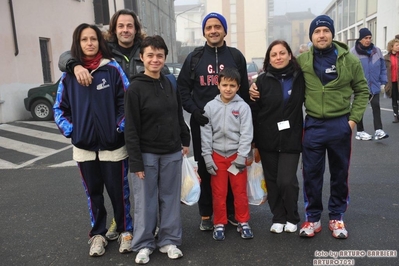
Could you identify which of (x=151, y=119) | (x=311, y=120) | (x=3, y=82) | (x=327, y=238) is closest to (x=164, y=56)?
(x=151, y=119)

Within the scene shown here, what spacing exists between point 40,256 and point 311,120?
2.74m

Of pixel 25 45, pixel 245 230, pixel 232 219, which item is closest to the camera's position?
pixel 245 230

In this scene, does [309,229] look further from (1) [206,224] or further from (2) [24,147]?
(2) [24,147]

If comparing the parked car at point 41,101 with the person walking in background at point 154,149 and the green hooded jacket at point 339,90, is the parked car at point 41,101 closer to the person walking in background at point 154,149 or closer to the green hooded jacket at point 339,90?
the person walking in background at point 154,149

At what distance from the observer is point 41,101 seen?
12.5m

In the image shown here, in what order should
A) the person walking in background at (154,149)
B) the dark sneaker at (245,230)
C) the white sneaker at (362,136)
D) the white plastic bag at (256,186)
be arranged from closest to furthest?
the person walking in background at (154,149) → the dark sneaker at (245,230) → the white plastic bag at (256,186) → the white sneaker at (362,136)

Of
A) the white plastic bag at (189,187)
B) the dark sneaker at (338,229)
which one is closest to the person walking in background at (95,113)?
the white plastic bag at (189,187)

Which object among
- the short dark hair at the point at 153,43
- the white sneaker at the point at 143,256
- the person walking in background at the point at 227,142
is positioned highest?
the short dark hair at the point at 153,43

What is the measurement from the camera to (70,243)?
373cm

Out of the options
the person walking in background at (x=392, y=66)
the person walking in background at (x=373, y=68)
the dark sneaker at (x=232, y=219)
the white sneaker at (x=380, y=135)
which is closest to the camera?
the dark sneaker at (x=232, y=219)

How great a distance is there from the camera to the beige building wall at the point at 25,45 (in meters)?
12.3

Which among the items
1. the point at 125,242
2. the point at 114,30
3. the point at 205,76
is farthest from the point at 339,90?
the point at 125,242

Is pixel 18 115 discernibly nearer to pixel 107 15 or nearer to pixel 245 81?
pixel 107 15

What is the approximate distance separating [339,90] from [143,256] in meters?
2.24
